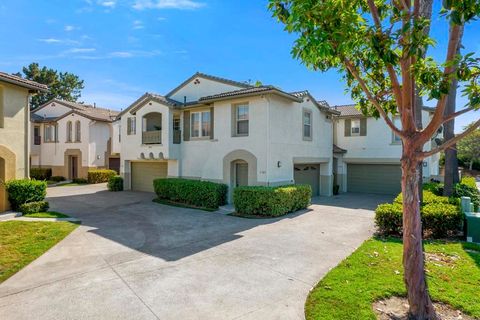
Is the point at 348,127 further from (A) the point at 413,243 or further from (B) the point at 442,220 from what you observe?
(A) the point at 413,243

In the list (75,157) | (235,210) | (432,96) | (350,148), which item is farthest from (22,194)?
(350,148)

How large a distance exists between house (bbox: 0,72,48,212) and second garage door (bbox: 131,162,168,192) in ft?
29.2

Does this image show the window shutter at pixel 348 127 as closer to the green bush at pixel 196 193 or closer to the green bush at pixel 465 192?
the green bush at pixel 465 192

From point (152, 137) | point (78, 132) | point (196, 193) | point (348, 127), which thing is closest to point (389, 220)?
point (196, 193)

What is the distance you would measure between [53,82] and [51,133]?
22.7 metres

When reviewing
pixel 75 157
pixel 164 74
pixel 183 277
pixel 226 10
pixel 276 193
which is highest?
pixel 164 74

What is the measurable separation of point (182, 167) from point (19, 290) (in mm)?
12834

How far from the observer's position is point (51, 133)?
94.4 feet

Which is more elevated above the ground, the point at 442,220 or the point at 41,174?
the point at 41,174

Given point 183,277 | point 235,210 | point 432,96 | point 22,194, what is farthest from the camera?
point 235,210

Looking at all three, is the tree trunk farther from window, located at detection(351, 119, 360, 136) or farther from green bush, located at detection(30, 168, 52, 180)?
green bush, located at detection(30, 168, 52, 180)

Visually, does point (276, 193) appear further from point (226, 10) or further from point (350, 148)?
point (350, 148)

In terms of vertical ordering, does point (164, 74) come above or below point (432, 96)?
above

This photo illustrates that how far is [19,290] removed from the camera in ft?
17.7
